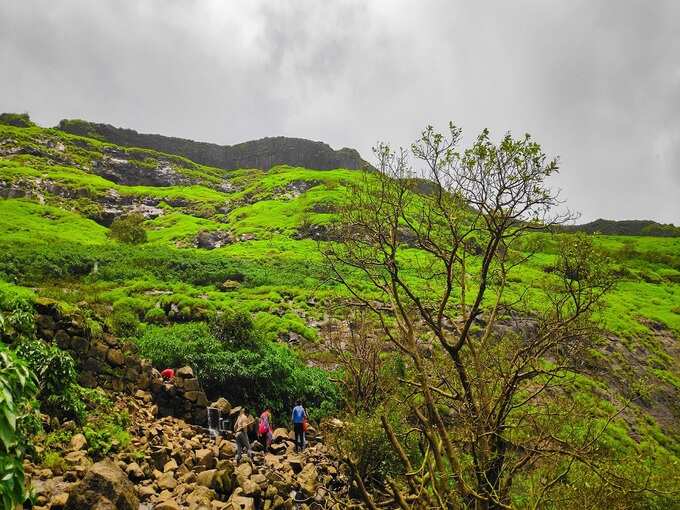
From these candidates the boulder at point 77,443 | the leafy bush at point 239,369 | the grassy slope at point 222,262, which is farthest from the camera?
the grassy slope at point 222,262

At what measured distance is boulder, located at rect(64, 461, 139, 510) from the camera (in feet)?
29.7

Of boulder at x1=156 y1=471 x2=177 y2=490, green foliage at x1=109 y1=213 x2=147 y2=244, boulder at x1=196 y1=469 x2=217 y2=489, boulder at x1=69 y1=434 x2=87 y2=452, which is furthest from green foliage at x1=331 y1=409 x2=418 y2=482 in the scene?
green foliage at x1=109 y1=213 x2=147 y2=244

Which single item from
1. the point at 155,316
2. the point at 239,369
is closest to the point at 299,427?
the point at 239,369

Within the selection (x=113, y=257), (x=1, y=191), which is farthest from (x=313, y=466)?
(x=1, y=191)

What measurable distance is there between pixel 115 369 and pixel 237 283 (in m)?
25.1

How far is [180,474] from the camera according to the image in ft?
41.6

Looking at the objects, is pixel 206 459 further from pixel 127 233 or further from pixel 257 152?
pixel 257 152

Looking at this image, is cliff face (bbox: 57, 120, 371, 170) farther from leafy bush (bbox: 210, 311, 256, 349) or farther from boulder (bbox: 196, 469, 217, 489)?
boulder (bbox: 196, 469, 217, 489)

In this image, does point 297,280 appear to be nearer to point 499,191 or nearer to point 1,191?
point 499,191

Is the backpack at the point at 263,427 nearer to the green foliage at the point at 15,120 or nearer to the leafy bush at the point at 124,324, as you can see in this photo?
the leafy bush at the point at 124,324

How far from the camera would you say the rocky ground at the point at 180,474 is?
9500 millimetres

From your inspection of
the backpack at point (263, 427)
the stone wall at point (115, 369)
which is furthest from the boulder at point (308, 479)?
the stone wall at point (115, 369)

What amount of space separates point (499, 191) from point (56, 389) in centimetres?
1274

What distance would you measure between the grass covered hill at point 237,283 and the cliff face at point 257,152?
6016 centimetres
